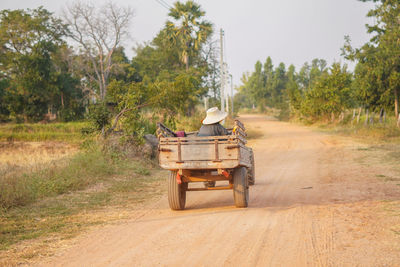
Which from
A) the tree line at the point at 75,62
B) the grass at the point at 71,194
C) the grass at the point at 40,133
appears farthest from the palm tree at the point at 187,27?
the grass at the point at 71,194

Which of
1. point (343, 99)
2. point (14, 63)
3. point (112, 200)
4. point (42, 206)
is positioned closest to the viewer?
point (42, 206)

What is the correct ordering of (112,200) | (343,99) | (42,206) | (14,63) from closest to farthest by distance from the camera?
(42,206), (112,200), (343,99), (14,63)

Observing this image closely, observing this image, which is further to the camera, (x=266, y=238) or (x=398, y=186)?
(x=398, y=186)

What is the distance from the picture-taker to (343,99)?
107ft

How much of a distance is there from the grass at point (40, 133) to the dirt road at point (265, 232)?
21949 millimetres

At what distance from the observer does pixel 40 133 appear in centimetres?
3119

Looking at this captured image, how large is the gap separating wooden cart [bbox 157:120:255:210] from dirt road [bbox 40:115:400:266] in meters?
0.45

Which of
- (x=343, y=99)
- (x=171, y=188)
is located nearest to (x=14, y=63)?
(x=343, y=99)

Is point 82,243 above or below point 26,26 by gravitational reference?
below

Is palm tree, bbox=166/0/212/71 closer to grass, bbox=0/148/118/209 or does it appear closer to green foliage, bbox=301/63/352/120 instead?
green foliage, bbox=301/63/352/120

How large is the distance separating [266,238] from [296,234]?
0.48 metres

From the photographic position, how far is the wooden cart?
7012 mm

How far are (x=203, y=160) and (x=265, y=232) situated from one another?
6.19 feet

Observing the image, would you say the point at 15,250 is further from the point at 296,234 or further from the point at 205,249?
the point at 296,234
